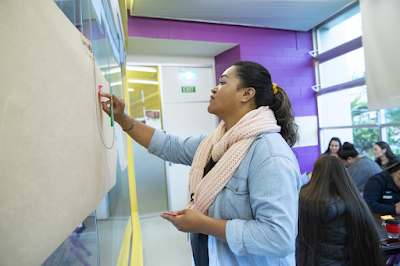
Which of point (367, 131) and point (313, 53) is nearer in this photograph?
point (367, 131)

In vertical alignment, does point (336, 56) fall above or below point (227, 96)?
above

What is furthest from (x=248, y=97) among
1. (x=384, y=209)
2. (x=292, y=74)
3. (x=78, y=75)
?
(x=292, y=74)

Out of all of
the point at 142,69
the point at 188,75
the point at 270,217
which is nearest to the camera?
the point at 270,217

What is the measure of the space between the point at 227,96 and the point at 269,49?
4030 mm

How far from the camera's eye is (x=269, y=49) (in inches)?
188

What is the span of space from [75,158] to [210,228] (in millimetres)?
603

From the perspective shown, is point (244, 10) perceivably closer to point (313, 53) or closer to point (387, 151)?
point (313, 53)

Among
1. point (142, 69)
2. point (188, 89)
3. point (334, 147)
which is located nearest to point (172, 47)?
point (142, 69)

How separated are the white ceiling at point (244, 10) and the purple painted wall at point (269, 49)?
0.17 meters

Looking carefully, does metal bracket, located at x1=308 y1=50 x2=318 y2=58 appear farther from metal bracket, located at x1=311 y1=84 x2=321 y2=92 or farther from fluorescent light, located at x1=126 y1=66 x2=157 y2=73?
fluorescent light, located at x1=126 y1=66 x2=157 y2=73

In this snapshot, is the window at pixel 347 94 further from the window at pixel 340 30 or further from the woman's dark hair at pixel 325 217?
the woman's dark hair at pixel 325 217

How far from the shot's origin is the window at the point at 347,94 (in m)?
4.15

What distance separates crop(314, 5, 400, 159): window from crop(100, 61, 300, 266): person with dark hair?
3.85m

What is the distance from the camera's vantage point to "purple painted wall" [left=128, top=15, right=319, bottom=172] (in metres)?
4.05
